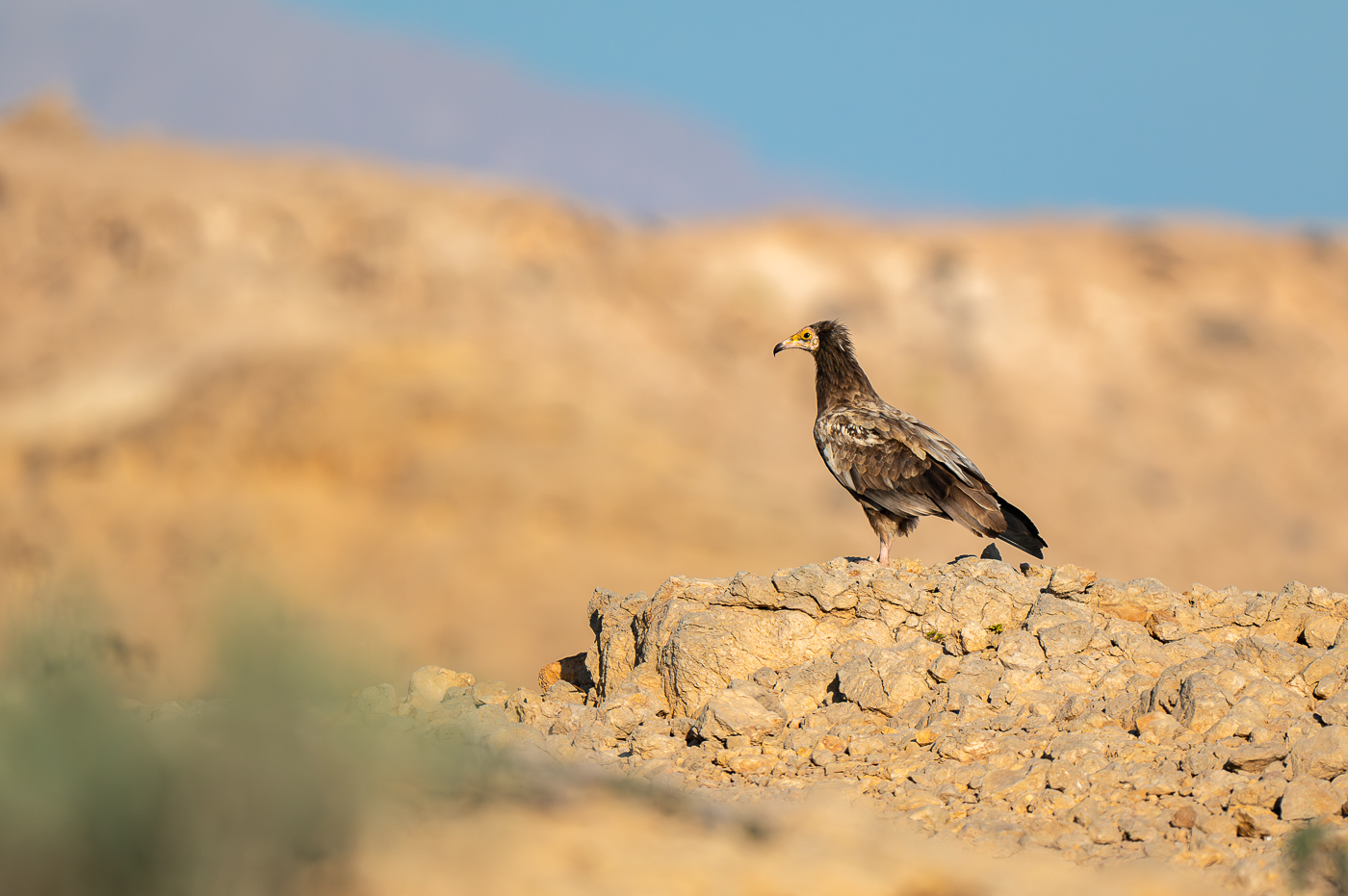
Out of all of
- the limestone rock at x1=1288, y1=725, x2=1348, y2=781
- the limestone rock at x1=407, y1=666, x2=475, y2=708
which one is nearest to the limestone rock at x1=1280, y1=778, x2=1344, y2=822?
the limestone rock at x1=1288, y1=725, x2=1348, y2=781

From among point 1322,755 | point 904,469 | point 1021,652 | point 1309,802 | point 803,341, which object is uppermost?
point 803,341

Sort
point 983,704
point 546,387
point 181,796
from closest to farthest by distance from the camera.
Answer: point 181,796
point 983,704
point 546,387

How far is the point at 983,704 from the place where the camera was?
291 inches

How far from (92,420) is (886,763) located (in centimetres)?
2842

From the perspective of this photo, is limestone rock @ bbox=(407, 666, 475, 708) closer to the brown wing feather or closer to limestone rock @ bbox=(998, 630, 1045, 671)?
the brown wing feather

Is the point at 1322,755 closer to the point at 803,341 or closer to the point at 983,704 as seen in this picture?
the point at 983,704

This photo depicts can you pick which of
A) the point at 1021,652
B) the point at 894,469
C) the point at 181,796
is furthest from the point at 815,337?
the point at 181,796

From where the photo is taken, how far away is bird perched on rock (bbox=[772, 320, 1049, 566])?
31.3 feet

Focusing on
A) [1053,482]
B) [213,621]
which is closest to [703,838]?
[213,621]

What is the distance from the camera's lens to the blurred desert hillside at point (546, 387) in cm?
2992

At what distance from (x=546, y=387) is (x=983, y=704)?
26.1 meters

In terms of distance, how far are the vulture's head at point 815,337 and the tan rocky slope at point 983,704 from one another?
2555mm

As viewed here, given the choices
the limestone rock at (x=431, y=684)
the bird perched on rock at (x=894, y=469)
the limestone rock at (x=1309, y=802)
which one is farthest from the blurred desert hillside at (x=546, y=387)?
the limestone rock at (x=1309, y=802)

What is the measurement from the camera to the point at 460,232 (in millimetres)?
35750
